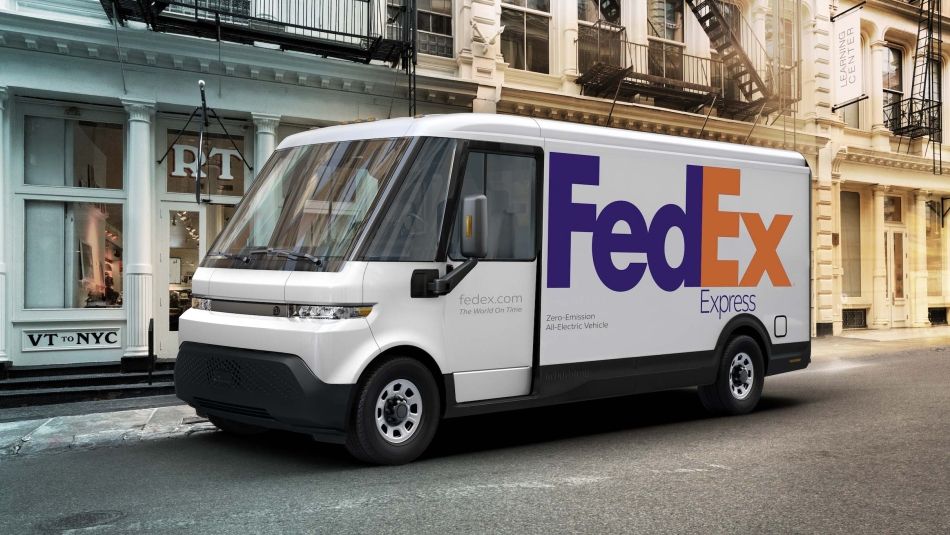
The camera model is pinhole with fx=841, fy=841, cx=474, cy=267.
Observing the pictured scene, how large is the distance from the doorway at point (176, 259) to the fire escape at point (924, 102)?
64.4ft

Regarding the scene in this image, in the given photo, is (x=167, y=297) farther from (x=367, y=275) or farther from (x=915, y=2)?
(x=915, y=2)

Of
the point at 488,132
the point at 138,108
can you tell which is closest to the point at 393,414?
the point at 488,132

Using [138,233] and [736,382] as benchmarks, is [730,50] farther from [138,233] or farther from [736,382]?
[138,233]

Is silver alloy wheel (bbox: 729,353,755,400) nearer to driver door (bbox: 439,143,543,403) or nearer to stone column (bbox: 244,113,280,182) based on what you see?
driver door (bbox: 439,143,543,403)

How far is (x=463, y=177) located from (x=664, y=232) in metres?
2.51

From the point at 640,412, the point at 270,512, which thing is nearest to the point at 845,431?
the point at 640,412

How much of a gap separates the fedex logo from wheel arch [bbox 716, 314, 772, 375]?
1.34ft

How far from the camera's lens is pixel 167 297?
1382 cm

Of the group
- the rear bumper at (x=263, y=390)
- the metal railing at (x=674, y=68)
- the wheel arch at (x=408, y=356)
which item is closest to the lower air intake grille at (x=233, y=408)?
the rear bumper at (x=263, y=390)

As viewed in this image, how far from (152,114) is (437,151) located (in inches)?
318

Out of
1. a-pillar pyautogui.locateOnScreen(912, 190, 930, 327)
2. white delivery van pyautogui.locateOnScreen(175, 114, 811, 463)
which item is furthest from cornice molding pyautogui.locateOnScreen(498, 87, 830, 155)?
white delivery van pyautogui.locateOnScreen(175, 114, 811, 463)

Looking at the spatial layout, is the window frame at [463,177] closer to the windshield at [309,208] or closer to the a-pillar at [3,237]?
the windshield at [309,208]

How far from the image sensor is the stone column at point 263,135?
14070 mm

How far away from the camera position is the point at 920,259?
25.1 m
